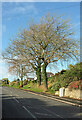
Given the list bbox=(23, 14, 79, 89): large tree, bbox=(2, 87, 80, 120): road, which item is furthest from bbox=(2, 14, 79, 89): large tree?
bbox=(2, 87, 80, 120): road

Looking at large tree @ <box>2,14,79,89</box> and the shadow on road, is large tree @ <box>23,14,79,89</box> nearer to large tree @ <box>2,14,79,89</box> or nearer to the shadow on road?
large tree @ <box>2,14,79,89</box>

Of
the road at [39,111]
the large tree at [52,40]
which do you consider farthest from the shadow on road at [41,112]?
the large tree at [52,40]

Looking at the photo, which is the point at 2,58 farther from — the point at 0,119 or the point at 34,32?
the point at 0,119

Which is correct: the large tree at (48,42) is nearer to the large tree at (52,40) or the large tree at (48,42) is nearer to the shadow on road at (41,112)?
the large tree at (52,40)

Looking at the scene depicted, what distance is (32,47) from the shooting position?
31.6 m

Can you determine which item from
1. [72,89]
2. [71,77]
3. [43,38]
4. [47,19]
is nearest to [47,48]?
[43,38]

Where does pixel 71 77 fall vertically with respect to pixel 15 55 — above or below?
below

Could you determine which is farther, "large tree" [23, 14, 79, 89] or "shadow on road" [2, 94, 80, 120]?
"large tree" [23, 14, 79, 89]

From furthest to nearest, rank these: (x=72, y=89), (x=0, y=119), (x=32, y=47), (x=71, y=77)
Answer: (x=32, y=47)
(x=71, y=77)
(x=72, y=89)
(x=0, y=119)

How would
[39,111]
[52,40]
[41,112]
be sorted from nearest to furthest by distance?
[41,112]
[39,111]
[52,40]

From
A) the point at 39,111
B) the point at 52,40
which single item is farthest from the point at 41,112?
the point at 52,40

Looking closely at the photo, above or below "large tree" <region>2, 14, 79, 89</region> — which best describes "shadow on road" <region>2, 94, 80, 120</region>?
below

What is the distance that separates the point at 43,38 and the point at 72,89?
39.3 ft

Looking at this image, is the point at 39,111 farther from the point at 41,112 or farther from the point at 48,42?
the point at 48,42
